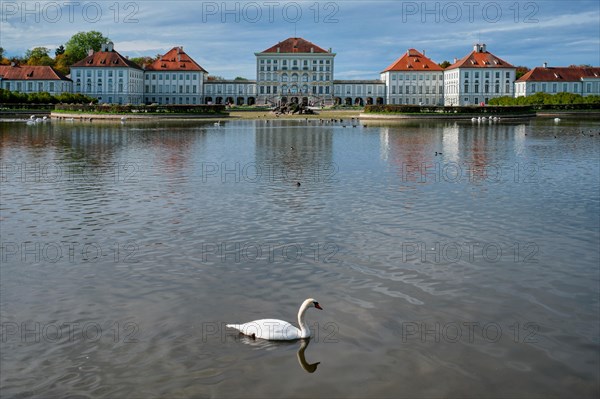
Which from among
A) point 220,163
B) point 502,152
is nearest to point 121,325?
point 220,163

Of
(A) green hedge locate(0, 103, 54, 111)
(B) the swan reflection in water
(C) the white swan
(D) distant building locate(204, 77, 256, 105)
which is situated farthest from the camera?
(D) distant building locate(204, 77, 256, 105)

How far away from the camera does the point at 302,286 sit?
10.9 metres

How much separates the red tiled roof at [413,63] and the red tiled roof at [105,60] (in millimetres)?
52243

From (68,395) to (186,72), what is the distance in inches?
5353

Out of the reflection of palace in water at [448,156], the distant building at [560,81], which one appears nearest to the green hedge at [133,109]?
the reflection of palace in water at [448,156]

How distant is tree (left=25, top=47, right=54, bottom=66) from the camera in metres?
145

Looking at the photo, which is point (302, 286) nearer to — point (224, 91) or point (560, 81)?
point (560, 81)

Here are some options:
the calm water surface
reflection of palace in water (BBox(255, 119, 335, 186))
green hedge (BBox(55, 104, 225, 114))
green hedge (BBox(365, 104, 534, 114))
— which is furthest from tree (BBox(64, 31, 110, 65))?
the calm water surface

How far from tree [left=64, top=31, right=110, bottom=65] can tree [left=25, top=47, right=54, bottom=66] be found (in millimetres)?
3896

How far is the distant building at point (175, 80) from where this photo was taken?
5472 inches

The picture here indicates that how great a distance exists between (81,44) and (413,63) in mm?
70389

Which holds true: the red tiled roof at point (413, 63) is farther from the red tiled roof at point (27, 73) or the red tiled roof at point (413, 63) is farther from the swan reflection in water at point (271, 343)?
the swan reflection in water at point (271, 343)

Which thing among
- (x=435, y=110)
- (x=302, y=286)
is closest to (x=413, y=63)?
(x=435, y=110)

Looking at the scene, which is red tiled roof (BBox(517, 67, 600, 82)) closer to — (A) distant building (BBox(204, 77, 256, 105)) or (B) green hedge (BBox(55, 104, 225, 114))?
(A) distant building (BBox(204, 77, 256, 105))
